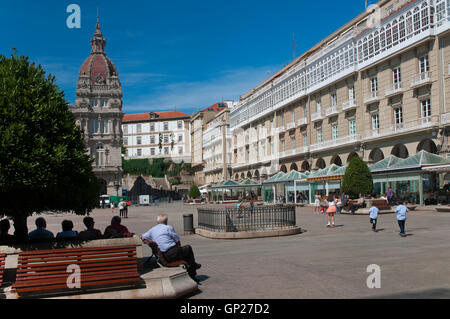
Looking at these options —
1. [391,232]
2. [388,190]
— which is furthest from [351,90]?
[391,232]

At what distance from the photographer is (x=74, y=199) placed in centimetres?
860

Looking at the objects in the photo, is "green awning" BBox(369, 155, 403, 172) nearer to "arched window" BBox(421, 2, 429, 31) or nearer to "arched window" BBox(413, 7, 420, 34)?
"arched window" BBox(413, 7, 420, 34)

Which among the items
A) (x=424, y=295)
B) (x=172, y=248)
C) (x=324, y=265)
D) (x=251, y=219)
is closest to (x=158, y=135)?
(x=251, y=219)

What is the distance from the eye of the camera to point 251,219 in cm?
1758

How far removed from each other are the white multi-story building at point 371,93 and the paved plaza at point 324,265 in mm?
18232

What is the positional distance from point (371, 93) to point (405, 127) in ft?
17.7

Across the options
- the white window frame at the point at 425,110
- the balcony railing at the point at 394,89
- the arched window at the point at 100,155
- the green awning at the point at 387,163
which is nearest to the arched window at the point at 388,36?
the balcony railing at the point at 394,89

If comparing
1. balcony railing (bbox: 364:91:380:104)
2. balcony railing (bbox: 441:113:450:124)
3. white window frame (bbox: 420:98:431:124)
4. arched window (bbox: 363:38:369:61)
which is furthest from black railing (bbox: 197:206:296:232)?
arched window (bbox: 363:38:369:61)

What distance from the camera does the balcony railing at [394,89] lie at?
115ft

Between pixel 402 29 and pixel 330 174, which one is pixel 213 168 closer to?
pixel 330 174

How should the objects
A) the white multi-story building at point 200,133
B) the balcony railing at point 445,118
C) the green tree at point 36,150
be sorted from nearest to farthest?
the green tree at point 36,150
the balcony railing at point 445,118
the white multi-story building at point 200,133

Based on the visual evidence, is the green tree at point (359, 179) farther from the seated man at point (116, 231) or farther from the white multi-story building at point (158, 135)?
the white multi-story building at point (158, 135)

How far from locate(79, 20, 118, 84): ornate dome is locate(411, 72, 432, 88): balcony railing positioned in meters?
61.6

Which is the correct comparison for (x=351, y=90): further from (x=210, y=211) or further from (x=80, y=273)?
(x=80, y=273)
